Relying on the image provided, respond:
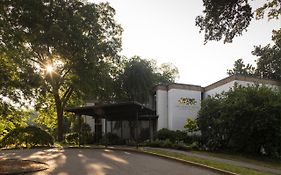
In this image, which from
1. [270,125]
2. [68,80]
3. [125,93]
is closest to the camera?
[270,125]

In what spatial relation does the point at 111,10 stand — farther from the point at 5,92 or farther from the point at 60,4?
the point at 5,92

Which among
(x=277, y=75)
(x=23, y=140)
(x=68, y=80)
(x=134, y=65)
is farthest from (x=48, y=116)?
(x=277, y=75)

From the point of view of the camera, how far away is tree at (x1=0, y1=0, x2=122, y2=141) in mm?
16969

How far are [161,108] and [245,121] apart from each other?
13.0 metres

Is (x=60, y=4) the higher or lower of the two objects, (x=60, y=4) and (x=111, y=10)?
the lower

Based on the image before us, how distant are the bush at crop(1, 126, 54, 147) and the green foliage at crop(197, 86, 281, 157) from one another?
44.4ft

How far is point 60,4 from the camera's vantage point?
3178cm

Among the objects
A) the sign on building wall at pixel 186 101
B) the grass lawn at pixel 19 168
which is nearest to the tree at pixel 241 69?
the sign on building wall at pixel 186 101

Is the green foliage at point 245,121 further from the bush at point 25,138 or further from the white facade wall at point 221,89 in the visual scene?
the bush at point 25,138

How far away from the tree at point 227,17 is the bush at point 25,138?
1076cm

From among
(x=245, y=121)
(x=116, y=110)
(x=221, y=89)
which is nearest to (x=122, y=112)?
(x=116, y=110)

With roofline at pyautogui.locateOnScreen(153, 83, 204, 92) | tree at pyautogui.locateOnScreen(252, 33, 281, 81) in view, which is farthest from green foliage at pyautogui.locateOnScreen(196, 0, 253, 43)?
tree at pyautogui.locateOnScreen(252, 33, 281, 81)

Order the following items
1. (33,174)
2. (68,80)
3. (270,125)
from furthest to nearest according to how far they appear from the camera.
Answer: (68,80)
(270,125)
(33,174)

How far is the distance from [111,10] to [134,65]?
311 inches
